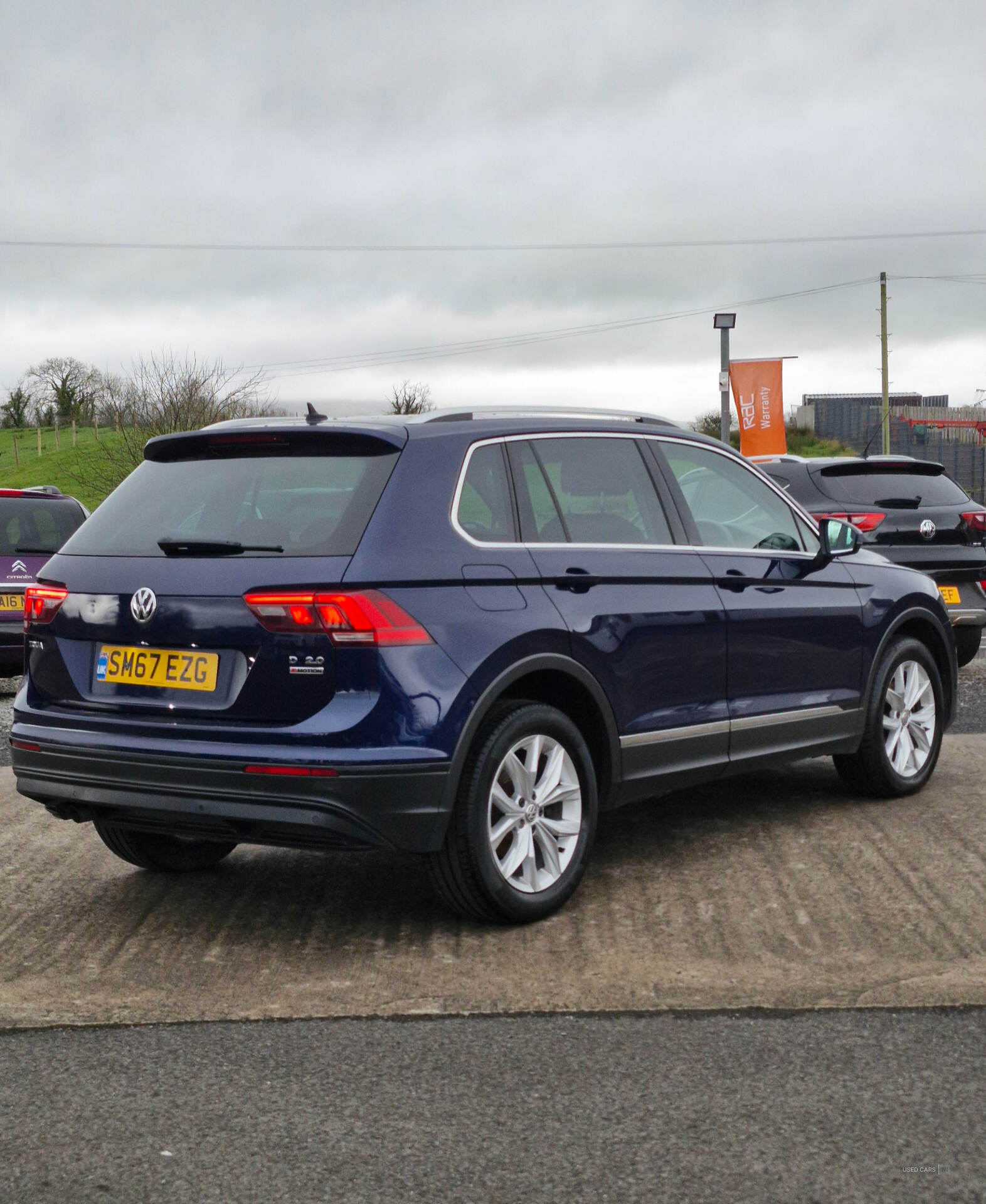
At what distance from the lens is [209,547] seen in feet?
15.4

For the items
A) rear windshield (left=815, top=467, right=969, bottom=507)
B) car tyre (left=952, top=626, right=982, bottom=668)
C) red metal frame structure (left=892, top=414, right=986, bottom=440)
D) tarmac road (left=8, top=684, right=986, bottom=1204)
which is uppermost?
rear windshield (left=815, top=467, right=969, bottom=507)

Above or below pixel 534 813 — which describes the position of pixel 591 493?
above

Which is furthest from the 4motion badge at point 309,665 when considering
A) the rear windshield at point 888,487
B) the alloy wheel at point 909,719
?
the rear windshield at point 888,487

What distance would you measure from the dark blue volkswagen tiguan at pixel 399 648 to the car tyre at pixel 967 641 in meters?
5.47

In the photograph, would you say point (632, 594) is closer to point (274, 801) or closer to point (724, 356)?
point (274, 801)

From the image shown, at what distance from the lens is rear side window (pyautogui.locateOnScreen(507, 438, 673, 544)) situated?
521 cm

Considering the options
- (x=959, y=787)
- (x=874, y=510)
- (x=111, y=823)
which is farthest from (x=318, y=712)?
(x=874, y=510)

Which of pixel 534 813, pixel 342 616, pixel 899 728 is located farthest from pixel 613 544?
pixel 899 728

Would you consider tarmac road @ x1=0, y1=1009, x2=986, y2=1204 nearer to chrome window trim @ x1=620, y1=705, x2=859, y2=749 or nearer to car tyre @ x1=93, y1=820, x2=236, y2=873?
chrome window trim @ x1=620, y1=705, x2=859, y2=749

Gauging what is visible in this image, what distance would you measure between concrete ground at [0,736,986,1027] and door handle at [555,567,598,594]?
3.61 feet

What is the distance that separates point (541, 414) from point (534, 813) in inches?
59.1

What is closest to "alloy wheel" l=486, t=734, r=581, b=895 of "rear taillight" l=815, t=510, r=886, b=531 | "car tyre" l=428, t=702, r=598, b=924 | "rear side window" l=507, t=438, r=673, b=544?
"car tyre" l=428, t=702, r=598, b=924

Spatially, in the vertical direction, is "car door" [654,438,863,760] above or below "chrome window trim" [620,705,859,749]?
above

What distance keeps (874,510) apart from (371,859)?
610 cm
